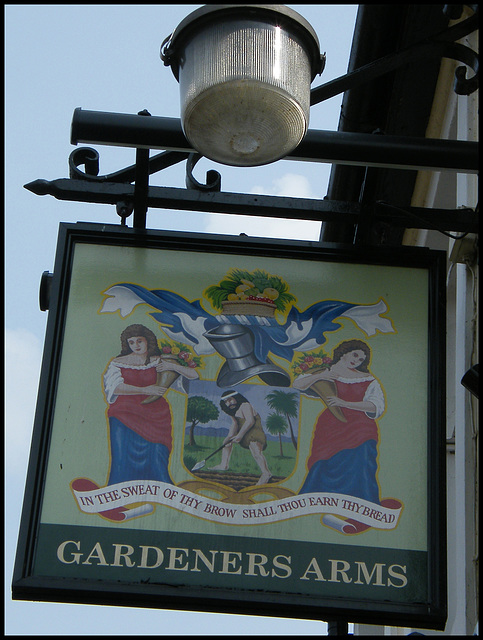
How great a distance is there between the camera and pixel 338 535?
409cm

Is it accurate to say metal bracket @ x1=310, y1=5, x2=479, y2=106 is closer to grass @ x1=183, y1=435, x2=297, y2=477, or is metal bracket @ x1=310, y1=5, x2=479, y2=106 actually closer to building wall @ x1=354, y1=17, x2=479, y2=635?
building wall @ x1=354, y1=17, x2=479, y2=635

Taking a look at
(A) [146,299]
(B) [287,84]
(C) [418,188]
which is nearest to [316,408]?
(A) [146,299]

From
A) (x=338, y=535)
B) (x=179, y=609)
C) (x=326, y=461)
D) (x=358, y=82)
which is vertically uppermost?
(x=358, y=82)

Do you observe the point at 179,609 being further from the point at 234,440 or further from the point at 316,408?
the point at 316,408

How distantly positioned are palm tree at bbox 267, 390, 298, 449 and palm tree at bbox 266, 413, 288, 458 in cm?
2

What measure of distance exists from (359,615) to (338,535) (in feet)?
1.01

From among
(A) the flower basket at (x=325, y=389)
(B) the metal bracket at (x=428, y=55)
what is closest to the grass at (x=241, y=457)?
(A) the flower basket at (x=325, y=389)

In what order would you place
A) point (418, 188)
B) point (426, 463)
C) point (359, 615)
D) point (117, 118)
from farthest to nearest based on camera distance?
point (418, 188), point (117, 118), point (426, 463), point (359, 615)

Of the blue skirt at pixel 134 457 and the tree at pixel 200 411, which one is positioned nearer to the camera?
the blue skirt at pixel 134 457

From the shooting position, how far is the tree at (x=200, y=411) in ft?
14.2

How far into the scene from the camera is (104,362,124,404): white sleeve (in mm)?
4363

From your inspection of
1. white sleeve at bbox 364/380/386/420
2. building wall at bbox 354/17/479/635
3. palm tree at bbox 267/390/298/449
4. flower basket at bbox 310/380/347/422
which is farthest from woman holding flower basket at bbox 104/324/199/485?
building wall at bbox 354/17/479/635

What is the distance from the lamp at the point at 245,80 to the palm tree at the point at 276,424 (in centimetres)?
96

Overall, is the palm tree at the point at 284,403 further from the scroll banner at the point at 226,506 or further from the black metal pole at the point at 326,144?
the black metal pole at the point at 326,144
